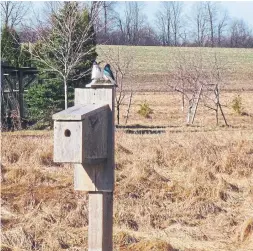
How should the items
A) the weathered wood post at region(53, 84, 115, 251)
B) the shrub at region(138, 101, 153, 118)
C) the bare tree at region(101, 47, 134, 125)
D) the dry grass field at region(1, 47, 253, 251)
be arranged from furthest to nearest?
the shrub at region(138, 101, 153, 118) → the bare tree at region(101, 47, 134, 125) → the dry grass field at region(1, 47, 253, 251) → the weathered wood post at region(53, 84, 115, 251)

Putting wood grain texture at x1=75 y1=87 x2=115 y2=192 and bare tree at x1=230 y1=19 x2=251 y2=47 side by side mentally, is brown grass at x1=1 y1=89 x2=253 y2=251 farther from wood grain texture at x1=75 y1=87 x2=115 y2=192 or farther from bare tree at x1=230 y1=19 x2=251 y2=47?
bare tree at x1=230 y1=19 x2=251 y2=47

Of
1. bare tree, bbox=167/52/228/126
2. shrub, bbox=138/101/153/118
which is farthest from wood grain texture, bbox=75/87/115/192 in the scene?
shrub, bbox=138/101/153/118

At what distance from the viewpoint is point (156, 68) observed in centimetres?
3862

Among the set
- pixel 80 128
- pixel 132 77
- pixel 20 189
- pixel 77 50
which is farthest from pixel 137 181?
pixel 132 77

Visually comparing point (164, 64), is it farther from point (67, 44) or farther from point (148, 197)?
point (148, 197)

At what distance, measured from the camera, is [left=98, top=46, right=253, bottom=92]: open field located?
105 ft

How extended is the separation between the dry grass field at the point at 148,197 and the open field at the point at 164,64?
737 inches

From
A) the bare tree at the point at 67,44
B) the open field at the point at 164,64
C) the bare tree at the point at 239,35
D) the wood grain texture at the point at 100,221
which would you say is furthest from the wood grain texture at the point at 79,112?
the bare tree at the point at 239,35

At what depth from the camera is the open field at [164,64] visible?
105ft

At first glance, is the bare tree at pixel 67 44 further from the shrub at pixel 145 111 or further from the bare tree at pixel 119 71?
the shrub at pixel 145 111

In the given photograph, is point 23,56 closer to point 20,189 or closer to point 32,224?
point 20,189

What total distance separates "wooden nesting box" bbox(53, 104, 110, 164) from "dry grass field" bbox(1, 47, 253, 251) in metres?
2.33

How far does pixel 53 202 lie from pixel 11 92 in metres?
13.5

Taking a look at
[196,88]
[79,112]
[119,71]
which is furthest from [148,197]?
[119,71]
